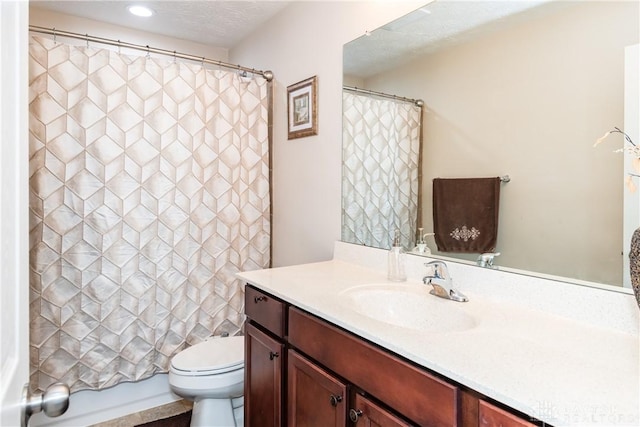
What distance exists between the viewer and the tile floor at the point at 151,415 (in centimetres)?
203

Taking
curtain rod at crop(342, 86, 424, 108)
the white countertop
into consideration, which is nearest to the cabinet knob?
the white countertop

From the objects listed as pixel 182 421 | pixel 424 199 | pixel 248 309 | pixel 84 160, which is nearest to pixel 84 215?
pixel 84 160

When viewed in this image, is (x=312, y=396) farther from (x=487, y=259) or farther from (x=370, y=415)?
(x=487, y=259)

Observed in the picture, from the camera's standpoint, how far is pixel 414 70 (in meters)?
1.57

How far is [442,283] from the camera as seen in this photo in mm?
1268

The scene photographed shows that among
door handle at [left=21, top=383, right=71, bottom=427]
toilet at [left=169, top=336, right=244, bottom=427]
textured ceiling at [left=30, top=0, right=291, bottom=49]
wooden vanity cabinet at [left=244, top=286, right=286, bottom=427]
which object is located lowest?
toilet at [left=169, top=336, right=244, bottom=427]

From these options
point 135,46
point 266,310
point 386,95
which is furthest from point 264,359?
point 135,46

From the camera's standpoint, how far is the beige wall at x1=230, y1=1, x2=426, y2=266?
1.88 metres

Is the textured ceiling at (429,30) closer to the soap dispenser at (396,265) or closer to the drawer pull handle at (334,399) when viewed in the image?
the soap dispenser at (396,265)

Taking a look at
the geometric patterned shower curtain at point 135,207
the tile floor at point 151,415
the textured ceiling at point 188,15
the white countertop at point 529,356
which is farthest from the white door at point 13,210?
the textured ceiling at point 188,15

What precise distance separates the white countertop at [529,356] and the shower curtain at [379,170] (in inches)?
19.7

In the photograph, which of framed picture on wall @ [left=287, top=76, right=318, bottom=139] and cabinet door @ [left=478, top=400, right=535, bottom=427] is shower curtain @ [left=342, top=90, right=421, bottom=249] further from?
cabinet door @ [left=478, top=400, right=535, bottom=427]

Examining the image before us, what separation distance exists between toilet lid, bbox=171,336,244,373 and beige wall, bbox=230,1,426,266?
0.61m

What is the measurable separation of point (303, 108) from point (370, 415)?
1655 mm
